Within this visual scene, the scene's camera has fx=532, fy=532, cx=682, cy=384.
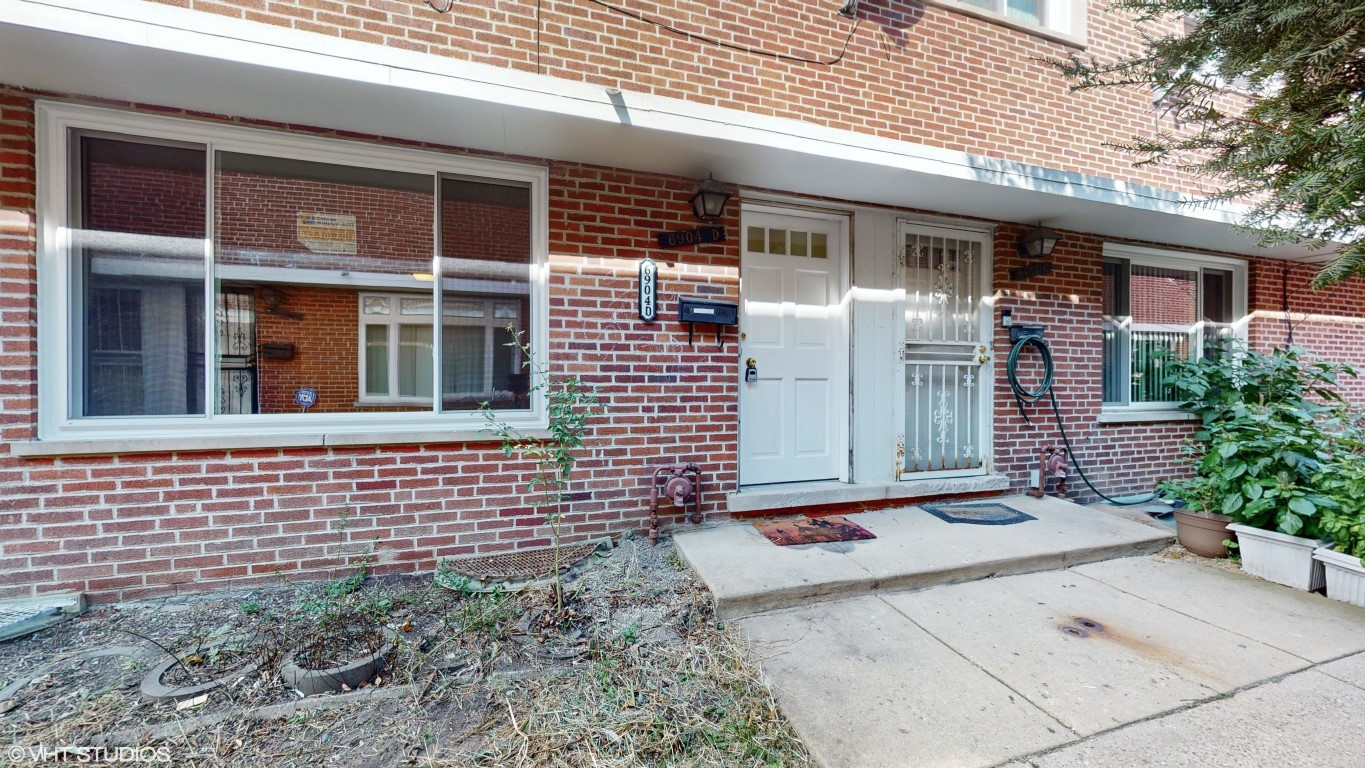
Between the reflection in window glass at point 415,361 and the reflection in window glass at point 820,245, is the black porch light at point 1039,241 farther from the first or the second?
the reflection in window glass at point 415,361

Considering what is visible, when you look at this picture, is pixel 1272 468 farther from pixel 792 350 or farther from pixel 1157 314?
pixel 792 350

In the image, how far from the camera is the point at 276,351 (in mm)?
3217

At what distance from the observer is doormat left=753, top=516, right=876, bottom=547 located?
3604 mm

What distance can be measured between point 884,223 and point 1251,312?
4.94 meters

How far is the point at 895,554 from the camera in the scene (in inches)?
133

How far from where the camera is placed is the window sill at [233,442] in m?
2.76

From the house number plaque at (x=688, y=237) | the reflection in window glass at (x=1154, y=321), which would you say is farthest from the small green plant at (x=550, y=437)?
the reflection in window glass at (x=1154, y=321)

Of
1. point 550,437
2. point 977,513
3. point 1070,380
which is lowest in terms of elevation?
point 977,513

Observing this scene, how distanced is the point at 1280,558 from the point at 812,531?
2.92 m

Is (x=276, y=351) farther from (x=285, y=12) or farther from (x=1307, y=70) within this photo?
(x=1307, y=70)

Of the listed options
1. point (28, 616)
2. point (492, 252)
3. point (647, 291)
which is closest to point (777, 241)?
point (647, 291)

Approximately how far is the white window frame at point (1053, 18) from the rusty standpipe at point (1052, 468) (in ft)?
11.7

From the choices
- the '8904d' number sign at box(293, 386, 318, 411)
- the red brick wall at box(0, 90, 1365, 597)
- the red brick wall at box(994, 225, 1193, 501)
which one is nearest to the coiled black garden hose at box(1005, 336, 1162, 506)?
the red brick wall at box(994, 225, 1193, 501)

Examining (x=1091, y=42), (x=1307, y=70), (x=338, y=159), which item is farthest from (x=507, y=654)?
(x=1091, y=42)
